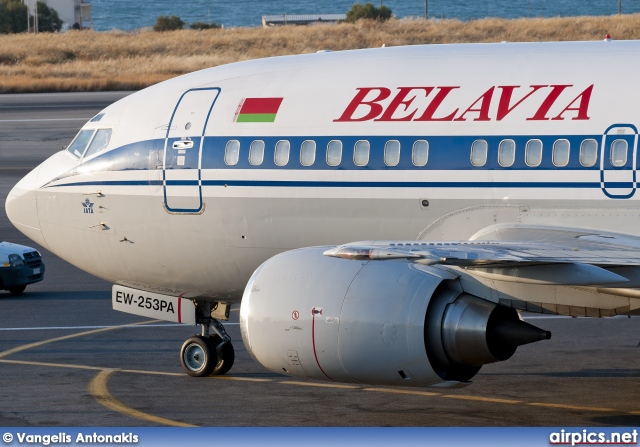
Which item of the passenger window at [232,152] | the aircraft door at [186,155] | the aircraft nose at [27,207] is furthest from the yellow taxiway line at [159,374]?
the passenger window at [232,152]

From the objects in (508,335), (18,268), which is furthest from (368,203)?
(18,268)

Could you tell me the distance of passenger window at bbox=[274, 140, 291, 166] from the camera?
19.2 meters

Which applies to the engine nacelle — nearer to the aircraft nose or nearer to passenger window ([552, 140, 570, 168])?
passenger window ([552, 140, 570, 168])

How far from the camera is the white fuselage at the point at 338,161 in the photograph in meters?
17.5

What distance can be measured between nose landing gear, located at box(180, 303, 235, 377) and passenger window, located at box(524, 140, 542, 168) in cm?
664

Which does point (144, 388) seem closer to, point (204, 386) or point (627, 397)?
point (204, 386)

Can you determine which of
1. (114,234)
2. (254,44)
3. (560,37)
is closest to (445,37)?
(560,37)

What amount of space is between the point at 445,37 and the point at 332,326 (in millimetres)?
81829

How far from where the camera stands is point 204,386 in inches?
822

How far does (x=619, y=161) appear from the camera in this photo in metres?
17.2

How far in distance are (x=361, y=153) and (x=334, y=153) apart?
1.51 feet

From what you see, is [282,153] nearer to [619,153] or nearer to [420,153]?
[420,153]

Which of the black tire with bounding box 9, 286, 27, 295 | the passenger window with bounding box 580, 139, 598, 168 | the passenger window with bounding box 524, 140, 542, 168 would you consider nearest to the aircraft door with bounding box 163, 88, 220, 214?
the passenger window with bounding box 524, 140, 542, 168

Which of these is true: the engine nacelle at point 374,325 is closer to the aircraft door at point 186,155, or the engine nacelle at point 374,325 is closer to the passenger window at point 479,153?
the passenger window at point 479,153
